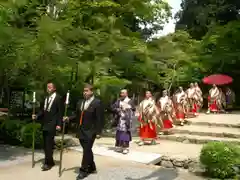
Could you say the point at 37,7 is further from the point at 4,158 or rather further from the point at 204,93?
the point at 204,93

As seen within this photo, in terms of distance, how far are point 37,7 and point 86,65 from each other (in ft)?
8.27

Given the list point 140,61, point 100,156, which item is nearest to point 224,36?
point 140,61

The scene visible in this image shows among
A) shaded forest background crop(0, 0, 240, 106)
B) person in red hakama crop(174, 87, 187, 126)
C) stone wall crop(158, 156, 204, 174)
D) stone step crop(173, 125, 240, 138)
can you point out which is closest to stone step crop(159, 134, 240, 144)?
stone step crop(173, 125, 240, 138)

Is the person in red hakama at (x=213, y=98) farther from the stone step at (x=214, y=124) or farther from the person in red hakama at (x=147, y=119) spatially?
the person in red hakama at (x=147, y=119)

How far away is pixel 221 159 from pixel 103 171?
2542mm

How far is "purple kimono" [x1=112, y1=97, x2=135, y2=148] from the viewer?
430 inches

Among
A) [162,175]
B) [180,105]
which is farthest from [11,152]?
[180,105]

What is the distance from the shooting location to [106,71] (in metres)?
14.1

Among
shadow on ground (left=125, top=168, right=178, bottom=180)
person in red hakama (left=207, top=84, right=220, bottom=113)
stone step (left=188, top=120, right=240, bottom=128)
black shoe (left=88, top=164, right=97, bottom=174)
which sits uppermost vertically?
person in red hakama (left=207, top=84, right=220, bottom=113)

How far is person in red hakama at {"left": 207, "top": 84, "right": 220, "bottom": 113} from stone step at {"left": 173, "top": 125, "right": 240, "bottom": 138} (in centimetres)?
478

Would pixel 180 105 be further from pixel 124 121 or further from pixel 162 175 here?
pixel 162 175

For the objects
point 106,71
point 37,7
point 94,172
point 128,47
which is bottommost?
point 94,172

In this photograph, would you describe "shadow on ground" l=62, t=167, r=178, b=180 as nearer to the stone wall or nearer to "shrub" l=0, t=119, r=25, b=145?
the stone wall

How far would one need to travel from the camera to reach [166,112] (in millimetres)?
15625
